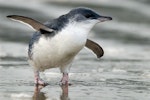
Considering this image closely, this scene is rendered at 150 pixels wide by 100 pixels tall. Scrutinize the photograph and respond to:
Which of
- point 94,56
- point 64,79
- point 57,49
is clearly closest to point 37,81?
point 64,79

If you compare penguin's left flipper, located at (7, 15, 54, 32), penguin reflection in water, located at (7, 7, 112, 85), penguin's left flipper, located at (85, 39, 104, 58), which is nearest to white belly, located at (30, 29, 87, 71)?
penguin reflection in water, located at (7, 7, 112, 85)

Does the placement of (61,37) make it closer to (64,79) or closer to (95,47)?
(64,79)

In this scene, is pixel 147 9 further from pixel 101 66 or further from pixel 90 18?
pixel 90 18

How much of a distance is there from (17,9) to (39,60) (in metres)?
8.41

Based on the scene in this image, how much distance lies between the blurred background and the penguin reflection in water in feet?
1.08

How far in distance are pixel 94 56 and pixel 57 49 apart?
3.68 m

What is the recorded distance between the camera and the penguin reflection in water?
21.1 ft

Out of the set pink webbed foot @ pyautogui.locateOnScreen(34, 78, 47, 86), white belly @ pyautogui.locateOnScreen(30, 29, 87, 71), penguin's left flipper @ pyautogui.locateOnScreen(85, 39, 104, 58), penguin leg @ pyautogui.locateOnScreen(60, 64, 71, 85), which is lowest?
pink webbed foot @ pyautogui.locateOnScreen(34, 78, 47, 86)

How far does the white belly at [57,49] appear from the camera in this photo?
6.41 meters

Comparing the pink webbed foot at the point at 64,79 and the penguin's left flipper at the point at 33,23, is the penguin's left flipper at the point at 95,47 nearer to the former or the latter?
the pink webbed foot at the point at 64,79

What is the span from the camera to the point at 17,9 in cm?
1505

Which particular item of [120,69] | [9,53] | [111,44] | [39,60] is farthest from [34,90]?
[111,44]

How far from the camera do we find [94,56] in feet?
33.4

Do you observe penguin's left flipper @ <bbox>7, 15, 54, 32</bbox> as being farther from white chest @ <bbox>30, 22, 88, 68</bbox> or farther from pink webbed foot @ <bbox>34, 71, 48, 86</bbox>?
pink webbed foot @ <bbox>34, 71, 48, 86</bbox>
